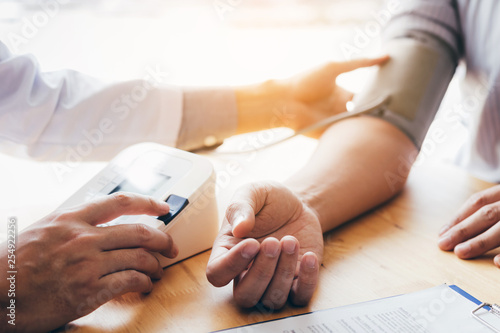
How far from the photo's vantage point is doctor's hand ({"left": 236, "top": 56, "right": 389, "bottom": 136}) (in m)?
0.98

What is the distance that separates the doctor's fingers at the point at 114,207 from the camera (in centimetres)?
52

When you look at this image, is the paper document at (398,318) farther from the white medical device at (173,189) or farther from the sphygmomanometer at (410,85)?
the sphygmomanometer at (410,85)

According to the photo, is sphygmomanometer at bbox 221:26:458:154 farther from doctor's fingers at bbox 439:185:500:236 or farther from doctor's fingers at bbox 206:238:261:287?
doctor's fingers at bbox 206:238:261:287

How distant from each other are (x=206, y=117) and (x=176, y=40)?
1.44 feet

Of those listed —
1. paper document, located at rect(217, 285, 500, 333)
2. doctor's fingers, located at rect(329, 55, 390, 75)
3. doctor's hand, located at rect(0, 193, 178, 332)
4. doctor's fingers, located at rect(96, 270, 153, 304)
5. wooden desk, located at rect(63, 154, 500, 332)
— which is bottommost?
wooden desk, located at rect(63, 154, 500, 332)

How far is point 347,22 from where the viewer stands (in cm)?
150

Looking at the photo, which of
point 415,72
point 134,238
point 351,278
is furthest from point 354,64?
point 134,238

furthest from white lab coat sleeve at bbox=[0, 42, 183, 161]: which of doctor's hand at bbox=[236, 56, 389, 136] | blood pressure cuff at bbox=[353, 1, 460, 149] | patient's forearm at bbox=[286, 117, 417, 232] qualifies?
blood pressure cuff at bbox=[353, 1, 460, 149]

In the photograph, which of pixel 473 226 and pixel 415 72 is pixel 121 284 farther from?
pixel 415 72

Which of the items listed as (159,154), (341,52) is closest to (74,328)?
(159,154)

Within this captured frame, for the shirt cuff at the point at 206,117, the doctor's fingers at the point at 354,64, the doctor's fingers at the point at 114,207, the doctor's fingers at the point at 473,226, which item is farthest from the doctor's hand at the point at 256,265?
the doctor's fingers at the point at 354,64

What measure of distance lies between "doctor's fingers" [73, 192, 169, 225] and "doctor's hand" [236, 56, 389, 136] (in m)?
0.47

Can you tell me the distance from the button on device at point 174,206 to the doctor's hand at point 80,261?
0.02 meters

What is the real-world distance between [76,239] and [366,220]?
1.53ft
